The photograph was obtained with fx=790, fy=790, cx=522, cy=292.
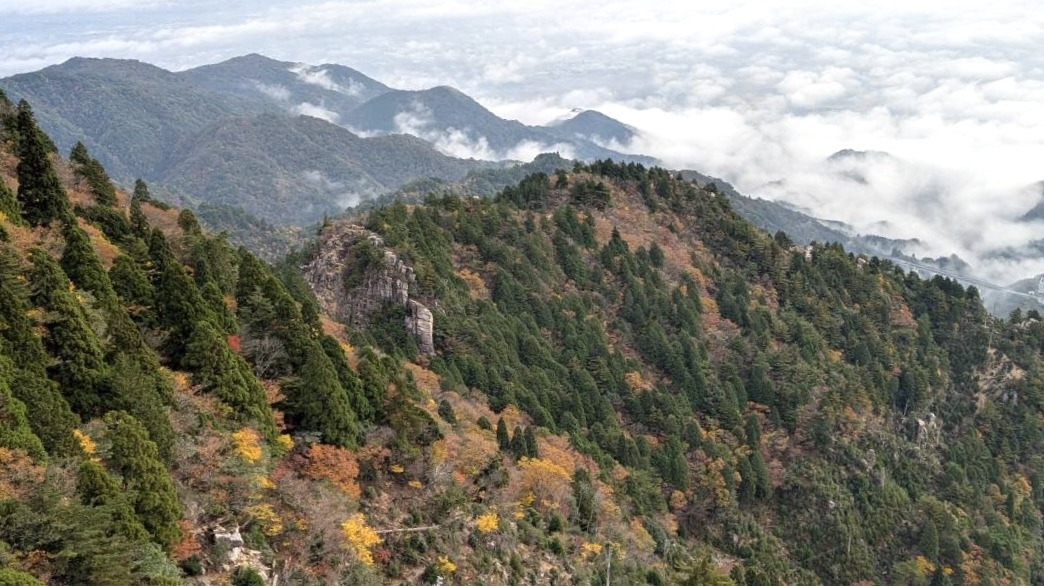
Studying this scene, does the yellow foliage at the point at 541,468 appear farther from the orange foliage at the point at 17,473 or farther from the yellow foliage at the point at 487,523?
the orange foliage at the point at 17,473

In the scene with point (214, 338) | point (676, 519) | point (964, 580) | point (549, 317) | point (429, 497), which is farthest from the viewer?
point (549, 317)

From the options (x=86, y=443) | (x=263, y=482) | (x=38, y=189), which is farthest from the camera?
(x=38, y=189)

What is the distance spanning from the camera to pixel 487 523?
141 feet

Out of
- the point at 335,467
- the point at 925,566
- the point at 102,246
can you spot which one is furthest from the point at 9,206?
the point at 925,566

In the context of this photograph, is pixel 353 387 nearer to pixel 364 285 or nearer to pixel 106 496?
pixel 106 496

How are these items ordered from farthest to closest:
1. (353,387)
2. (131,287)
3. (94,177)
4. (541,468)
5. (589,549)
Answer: (94,177)
(541,468)
(589,549)
(353,387)
(131,287)

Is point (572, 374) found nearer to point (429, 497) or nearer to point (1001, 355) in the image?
point (429, 497)

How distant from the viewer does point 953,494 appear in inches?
4117

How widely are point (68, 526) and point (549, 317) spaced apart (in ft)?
265

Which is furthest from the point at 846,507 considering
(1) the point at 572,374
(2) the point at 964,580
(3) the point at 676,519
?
(1) the point at 572,374

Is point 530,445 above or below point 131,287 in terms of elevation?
below

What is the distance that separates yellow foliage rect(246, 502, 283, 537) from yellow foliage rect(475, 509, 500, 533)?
41.7 feet

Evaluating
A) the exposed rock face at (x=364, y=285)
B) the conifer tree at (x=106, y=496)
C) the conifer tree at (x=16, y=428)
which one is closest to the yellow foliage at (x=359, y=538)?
the conifer tree at (x=106, y=496)

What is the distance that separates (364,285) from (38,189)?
44574mm
